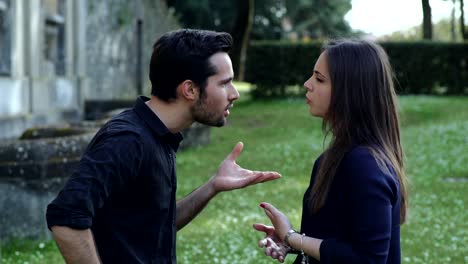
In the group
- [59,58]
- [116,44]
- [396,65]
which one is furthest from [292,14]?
[59,58]

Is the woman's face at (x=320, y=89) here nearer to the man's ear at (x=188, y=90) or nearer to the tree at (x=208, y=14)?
the man's ear at (x=188, y=90)

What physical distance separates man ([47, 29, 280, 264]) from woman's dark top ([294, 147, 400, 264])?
1.13ft

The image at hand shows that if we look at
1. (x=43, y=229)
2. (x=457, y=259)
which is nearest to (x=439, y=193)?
(x=457, y=259)

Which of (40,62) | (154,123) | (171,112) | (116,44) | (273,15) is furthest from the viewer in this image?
(273,15)

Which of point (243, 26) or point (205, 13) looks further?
point (205, 13)

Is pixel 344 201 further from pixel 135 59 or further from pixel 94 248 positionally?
pixel 135 59

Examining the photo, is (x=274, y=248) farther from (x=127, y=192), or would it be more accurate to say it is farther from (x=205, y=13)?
(x=205, y=13)

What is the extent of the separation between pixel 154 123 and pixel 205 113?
0.81 ft

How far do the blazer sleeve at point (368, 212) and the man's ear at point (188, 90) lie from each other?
0.67 metres

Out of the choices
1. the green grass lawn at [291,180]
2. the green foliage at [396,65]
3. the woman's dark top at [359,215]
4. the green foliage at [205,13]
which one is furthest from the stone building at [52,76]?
the green foliage at [205,13]

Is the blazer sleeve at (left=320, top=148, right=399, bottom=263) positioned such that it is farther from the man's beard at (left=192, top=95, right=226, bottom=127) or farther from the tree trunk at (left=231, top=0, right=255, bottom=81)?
the tree trunk at (left=231, top=0, right=255, bottom=81)

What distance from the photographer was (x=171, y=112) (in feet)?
10.3

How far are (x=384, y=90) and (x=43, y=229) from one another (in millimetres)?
5228

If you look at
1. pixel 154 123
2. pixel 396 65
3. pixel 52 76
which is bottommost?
pixel 396 65
